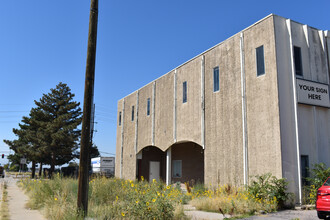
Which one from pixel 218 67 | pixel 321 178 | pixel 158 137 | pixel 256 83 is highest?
pixel 218 67

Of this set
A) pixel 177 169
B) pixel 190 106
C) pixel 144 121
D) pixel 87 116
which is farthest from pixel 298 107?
pixel 144 121

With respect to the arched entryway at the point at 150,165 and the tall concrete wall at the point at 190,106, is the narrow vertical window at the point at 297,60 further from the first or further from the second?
the arched entryway at the point at 150,165

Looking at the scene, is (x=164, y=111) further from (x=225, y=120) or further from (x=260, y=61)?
(x=260, y=61)

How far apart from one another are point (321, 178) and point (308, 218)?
12.3 feet

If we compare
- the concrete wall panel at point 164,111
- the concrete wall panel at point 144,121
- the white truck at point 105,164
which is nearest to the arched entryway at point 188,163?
the concrete wall panel at point 164,111

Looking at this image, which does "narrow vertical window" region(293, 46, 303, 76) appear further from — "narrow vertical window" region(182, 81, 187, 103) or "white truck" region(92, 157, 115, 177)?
"white truck" region(92, 157, 115, 177)

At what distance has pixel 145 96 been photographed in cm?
2792

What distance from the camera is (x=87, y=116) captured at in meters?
8.88

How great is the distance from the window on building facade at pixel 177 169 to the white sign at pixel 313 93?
12.8m

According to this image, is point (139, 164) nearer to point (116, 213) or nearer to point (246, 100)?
point (246, 100)

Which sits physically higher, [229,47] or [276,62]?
[229,47]

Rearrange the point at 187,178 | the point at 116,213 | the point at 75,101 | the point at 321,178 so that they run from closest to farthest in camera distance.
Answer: the point at 116,213
the point at 321,178
the point at 187,178
the point at 75,101

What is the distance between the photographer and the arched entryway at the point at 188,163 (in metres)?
22.8

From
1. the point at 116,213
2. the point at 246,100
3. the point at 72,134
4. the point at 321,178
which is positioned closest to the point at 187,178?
the point at 246,100
